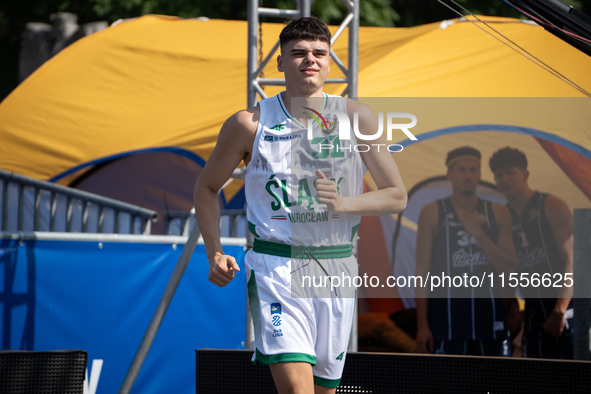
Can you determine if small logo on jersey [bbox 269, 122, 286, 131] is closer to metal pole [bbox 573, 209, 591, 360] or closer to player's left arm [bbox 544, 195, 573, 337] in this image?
metal pole [bbox 573, 209, 591, 360]

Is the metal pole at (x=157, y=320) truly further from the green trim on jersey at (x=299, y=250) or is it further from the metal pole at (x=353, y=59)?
the green trim on jersey at (x=299, y=250)

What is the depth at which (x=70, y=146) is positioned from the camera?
651cm

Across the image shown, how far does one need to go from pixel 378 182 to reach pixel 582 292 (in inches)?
83.4

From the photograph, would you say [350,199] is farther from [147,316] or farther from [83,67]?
[83,67]

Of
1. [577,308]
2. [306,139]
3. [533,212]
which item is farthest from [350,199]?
[533,212]

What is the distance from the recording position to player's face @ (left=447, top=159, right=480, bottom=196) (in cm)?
485

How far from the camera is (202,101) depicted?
21.1 feet

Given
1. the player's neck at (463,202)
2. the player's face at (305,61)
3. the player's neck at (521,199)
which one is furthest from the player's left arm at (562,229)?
the player's face at (305,61)

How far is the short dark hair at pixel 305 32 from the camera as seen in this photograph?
2252 millimetres

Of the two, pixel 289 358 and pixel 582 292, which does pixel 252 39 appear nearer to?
pixel 289 358

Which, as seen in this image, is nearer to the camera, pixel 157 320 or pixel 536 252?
pixel 157 320

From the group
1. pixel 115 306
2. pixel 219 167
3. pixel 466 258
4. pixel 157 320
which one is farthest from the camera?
pixel 466 258

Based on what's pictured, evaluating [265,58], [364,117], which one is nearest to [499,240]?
[265,58]

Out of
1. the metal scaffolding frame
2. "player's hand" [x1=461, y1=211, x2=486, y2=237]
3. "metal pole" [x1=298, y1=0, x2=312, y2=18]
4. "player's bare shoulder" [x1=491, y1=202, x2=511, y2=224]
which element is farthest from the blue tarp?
"player's bare shoulder" [x1=491, y1=202, x2=511, y2=224]
